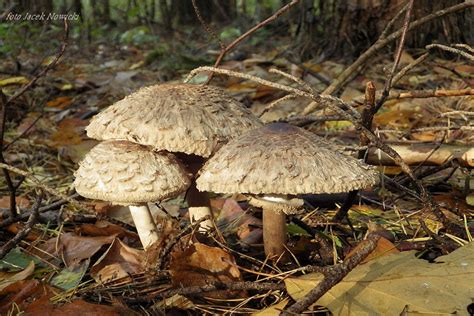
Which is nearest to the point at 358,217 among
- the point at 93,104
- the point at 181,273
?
the point at 181,273

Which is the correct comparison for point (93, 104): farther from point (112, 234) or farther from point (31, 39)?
point (31, 39)

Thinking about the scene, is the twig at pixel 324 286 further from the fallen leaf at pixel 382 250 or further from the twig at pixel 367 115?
the twig at pixel 367 115

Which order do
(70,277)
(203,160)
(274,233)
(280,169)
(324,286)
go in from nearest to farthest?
(324,286) → (280,169) → (274,233) → (70,277) → (203,160)

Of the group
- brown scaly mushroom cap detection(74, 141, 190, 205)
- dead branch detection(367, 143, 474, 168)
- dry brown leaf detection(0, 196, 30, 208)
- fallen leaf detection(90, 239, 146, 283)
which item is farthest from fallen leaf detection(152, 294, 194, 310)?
dry brown leaf detection(0, 196, 30, 208)

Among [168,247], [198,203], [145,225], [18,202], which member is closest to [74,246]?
[145,225]

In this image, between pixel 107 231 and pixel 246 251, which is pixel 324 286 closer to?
pixel 246 251

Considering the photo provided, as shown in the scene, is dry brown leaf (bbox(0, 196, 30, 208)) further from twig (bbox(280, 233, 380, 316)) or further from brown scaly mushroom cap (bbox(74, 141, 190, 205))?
twig (bbox(280, 233, 380, 316))
